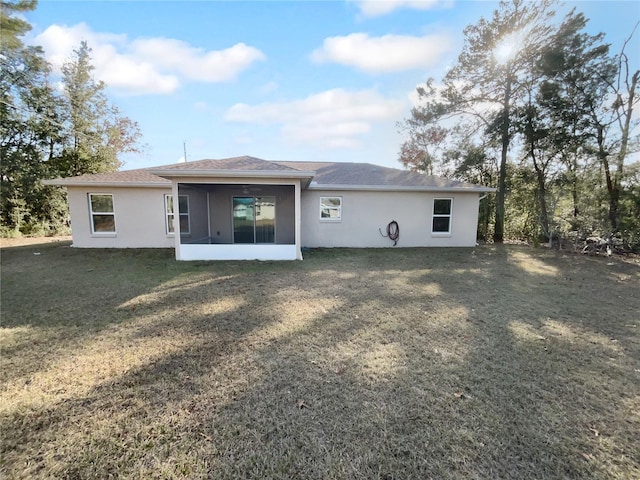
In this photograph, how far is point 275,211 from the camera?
1148cm

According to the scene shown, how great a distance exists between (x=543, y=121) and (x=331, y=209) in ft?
30.6

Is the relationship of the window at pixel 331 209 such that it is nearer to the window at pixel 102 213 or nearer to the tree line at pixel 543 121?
the tree line at pixel 543 121

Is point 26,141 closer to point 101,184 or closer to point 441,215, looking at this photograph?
point 101,184

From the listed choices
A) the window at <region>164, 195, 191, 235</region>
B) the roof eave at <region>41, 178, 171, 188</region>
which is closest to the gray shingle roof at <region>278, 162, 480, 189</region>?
the window at <region>164, 195, 191, 235</region>

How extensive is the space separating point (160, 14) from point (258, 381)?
33.4 feet

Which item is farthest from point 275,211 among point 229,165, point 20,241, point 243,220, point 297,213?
point 20,241

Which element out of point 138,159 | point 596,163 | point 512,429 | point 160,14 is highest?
point 160,14

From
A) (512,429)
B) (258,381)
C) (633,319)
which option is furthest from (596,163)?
(258,381)

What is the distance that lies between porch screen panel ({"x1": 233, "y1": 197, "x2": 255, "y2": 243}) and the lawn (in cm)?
581

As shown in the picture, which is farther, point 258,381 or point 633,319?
point 633,319

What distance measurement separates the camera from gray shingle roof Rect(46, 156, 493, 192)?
7.79 m

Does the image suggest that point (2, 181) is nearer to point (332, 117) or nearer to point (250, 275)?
point (250, 275)

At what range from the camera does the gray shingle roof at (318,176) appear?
779 cm

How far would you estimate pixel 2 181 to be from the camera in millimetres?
14305
